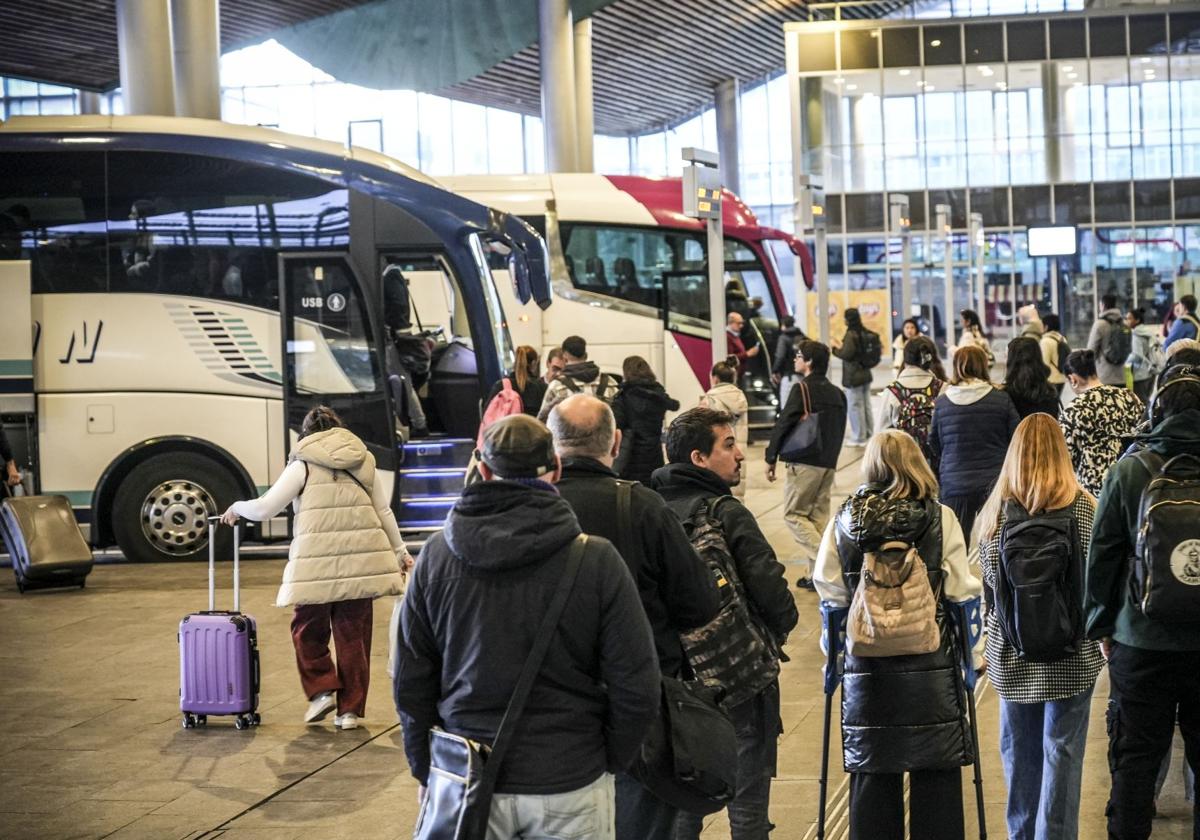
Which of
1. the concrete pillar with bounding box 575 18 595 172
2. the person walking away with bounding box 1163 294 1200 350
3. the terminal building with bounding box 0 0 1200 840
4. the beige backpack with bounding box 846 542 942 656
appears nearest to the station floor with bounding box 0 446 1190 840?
the terminal building with bounding box 0 0 1200 840

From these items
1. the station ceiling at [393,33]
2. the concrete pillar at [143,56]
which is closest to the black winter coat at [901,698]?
the concrete pillar at [143,56]

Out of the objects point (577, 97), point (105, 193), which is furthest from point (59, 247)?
point (577, 97)

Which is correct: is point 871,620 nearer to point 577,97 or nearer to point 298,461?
point 298,461

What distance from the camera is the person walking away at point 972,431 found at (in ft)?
30.5

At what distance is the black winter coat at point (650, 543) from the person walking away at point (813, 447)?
667cm

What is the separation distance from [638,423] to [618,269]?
11159mm

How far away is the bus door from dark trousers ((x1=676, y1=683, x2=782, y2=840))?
921cm

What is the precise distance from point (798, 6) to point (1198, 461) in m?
41.1

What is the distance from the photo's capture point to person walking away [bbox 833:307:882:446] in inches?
808

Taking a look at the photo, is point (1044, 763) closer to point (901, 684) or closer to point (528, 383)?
point (901, 684)

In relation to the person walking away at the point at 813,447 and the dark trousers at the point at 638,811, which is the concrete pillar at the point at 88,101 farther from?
the dark trousers at the point at 638,811

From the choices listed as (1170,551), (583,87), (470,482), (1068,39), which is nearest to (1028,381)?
(1170,551)

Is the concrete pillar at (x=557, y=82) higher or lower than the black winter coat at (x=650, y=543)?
higher

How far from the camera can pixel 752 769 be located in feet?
16.9
